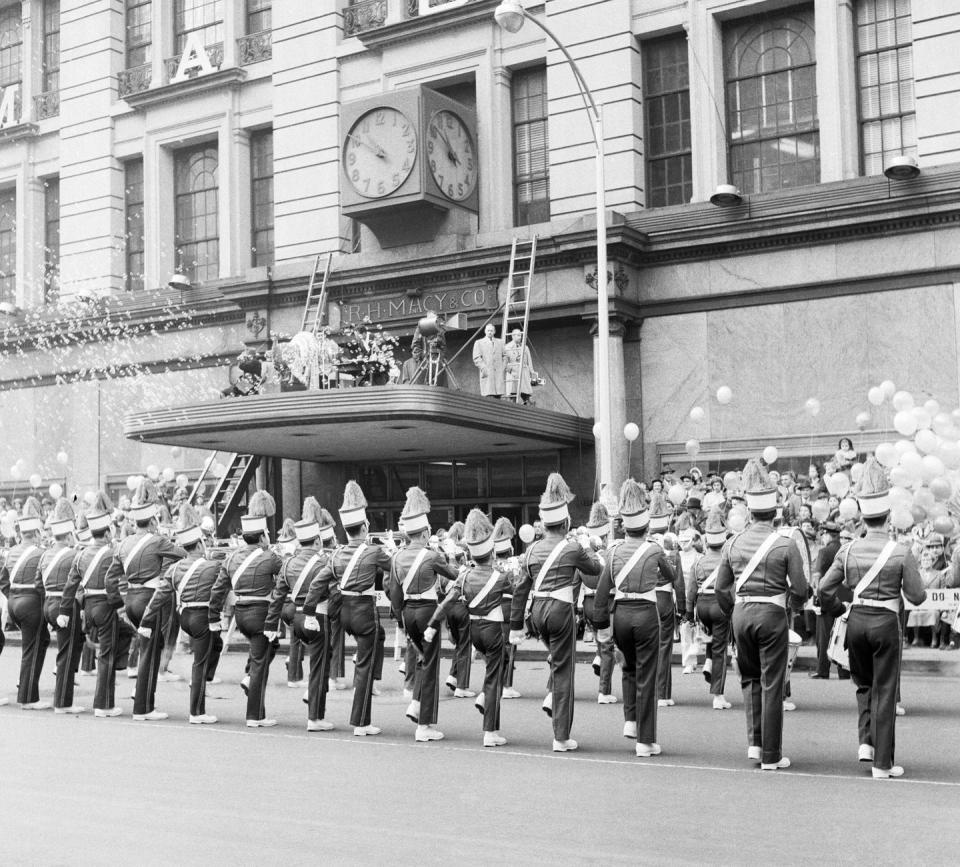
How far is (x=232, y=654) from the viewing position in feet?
70.7

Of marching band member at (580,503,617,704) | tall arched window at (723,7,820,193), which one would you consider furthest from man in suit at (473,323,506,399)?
marching band member at (580,503,617,704)

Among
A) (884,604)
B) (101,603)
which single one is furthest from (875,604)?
(101,603)

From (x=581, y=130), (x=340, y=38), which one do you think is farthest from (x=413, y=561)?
(x=340, y=38)

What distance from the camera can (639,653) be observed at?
445 inches

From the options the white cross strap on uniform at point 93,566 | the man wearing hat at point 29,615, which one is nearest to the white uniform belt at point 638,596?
the white cross strap on uniform at point 93,566

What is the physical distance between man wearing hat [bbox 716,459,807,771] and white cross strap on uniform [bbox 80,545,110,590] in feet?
24.0

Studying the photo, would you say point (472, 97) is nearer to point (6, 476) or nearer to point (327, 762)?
point (6, 476)

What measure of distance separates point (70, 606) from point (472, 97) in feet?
55.7

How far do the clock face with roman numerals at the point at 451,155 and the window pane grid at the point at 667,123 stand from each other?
3.74 metres

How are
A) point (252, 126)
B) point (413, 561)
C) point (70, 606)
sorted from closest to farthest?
1. point (413, 561)
2. point (70, 606)
3. point (252, 126)

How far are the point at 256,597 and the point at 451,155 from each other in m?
15.3

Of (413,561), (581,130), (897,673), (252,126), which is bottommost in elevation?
(897,673)

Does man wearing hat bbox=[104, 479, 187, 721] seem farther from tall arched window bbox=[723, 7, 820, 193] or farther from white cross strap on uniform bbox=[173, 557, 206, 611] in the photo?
tall arched window bbox=[723, 7, 820, 193]

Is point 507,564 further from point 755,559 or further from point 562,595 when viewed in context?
point 755,559
